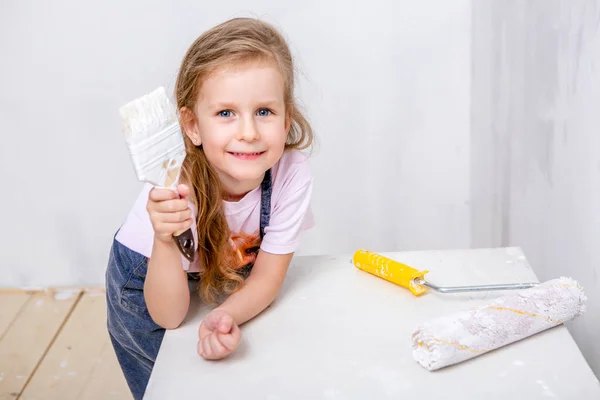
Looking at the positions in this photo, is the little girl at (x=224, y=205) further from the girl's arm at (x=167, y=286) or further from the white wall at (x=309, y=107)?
the white wall at (x=309, y=107)

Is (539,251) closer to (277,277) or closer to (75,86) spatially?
(277,277)

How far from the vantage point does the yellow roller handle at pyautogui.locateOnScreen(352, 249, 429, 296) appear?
0.99m

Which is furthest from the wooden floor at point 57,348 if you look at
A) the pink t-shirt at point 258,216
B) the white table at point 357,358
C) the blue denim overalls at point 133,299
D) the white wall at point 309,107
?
the white table at point 357,358

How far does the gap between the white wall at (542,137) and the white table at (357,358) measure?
16 centimetres

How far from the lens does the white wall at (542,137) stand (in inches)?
41.8

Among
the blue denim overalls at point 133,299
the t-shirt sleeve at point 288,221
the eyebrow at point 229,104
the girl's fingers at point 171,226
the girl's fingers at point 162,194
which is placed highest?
the eyebrow at point 229,104

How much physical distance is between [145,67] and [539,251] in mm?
909

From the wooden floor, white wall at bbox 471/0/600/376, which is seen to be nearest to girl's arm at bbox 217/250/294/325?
white wall at bbox 471/0/600/376

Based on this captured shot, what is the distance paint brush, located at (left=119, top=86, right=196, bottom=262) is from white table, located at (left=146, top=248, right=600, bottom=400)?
0.71ft

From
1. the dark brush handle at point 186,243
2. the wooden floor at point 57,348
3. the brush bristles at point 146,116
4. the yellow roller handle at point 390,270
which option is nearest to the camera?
the brush bristles at point 146,116

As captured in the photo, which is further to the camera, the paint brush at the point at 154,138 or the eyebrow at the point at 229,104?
the eyebrow at the point at 229,104

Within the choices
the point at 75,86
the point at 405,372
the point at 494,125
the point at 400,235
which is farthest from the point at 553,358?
the point at 75,86

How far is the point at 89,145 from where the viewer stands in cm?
171

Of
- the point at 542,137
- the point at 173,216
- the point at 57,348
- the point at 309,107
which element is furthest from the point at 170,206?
the point at 57,348
